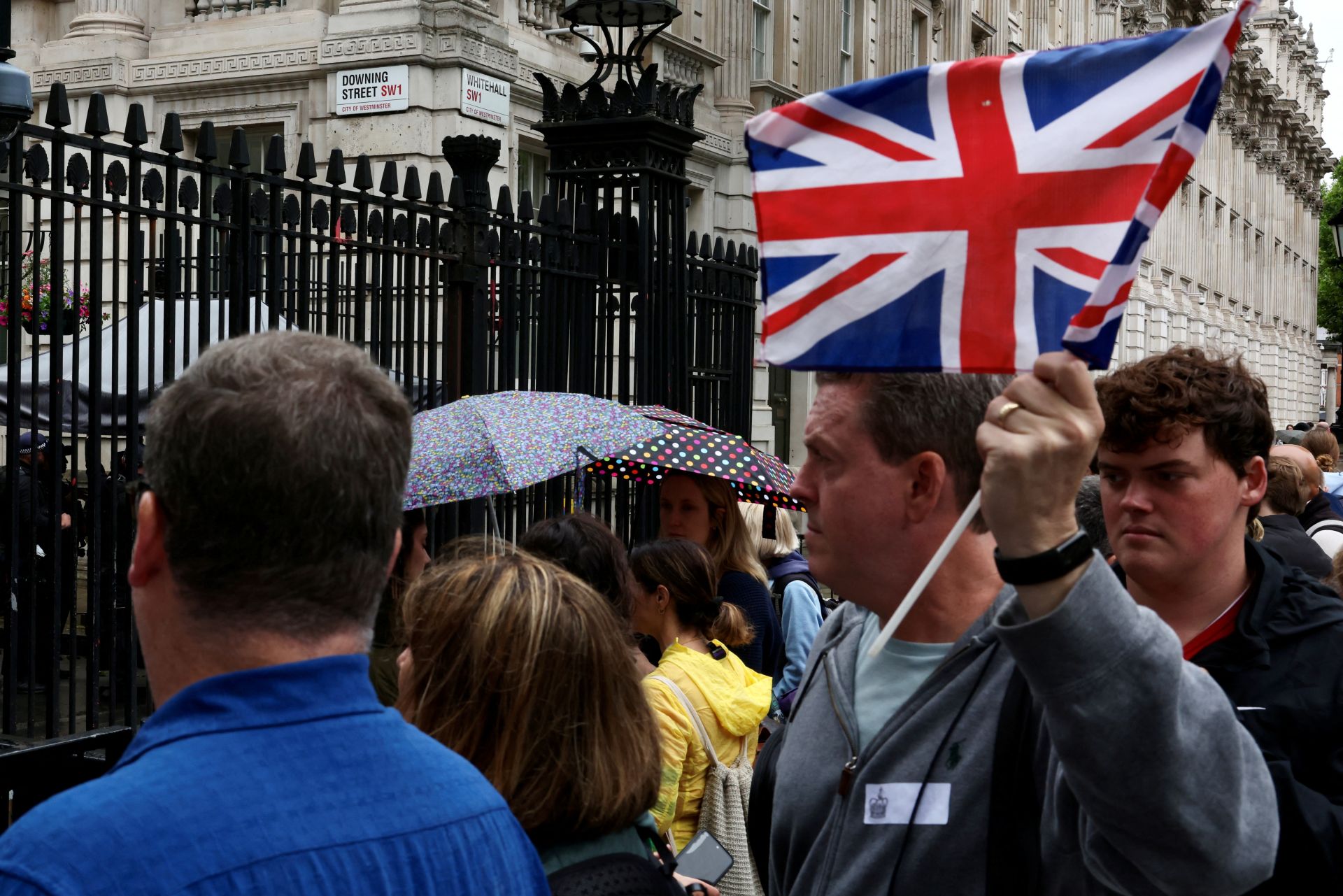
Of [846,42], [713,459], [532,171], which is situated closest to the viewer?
[713,459]

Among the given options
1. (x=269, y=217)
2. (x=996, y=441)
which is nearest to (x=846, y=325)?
(x=996, y=441)

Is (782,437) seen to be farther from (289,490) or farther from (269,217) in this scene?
(289,490)

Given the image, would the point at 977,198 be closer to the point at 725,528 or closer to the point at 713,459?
the point at 713,459

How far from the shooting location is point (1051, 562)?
1.62 m

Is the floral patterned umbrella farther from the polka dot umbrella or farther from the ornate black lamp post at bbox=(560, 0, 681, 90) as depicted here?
the ornate black lamp post at bbox=(560, 0, 681, 90)

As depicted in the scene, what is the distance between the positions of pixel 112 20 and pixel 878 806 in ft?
52.0

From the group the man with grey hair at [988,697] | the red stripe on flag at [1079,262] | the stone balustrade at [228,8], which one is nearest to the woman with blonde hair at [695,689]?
the man with grey hair at [988,697]

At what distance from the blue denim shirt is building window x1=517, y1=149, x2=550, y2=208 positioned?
14.3 m

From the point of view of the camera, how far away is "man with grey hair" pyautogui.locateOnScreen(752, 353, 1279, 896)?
1620 millimetres

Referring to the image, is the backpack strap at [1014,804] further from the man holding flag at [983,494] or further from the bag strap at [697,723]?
the bag strap at [697,723]

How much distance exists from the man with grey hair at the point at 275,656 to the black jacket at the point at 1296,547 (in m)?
4.49

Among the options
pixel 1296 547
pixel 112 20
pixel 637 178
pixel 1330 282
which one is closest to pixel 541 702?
pixel 1296 547

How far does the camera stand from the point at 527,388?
7.23 m

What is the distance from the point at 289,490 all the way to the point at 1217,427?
1.99 m
